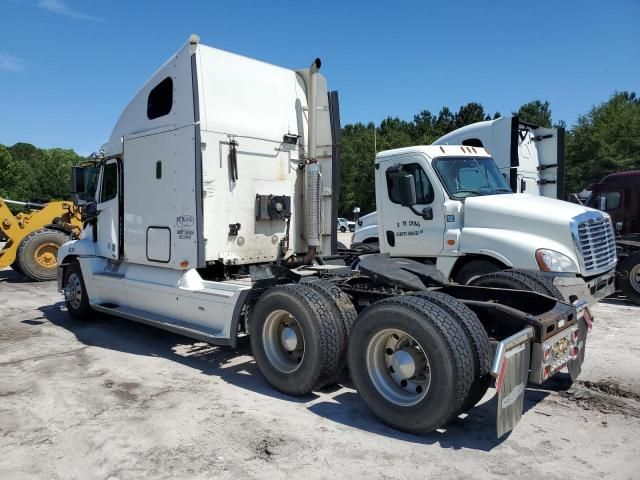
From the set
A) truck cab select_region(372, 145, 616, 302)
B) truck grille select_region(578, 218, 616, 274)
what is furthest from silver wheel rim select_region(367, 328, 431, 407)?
truck grille select_region(578, 218, 616, 274)

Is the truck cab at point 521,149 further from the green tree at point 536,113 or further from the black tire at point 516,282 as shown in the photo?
the green tree at point 536,113

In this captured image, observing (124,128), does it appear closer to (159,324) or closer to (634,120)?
(159,324)

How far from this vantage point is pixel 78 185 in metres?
8.02

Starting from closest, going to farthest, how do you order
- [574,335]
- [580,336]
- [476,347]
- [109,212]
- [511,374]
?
[511,374] < [476,347] < [574,335] < [580,336] < [109,212]

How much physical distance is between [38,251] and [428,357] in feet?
40.4

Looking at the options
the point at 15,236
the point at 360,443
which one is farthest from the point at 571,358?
the point at 15,236

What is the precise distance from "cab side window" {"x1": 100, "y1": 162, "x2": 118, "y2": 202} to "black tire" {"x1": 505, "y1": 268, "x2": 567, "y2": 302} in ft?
17.5

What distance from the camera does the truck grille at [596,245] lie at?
22.1ft

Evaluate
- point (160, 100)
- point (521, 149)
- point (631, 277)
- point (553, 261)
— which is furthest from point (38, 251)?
point (631, 277)

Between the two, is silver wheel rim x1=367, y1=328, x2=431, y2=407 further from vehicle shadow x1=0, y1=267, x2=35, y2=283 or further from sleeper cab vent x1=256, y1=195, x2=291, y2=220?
vehicle shadow x1=0, y1=267, x2=35, y2=283

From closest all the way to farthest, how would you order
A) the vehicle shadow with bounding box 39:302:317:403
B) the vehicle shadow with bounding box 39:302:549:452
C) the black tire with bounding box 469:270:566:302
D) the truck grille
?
the vehicle shadow with bounding box 39:302:549:452, the black tire with bounding box 469:270:566:302, the vehicle shadow with bounding box 39:302:317:403, the truck grille

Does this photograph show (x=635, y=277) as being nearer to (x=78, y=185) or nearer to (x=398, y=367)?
(x=398, y=367)

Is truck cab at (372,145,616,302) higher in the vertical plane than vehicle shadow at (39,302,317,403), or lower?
higher

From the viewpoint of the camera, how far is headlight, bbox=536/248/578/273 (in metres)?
6.42
